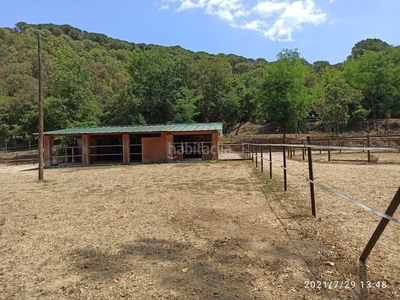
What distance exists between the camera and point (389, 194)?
623cm

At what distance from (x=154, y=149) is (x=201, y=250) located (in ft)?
62.1

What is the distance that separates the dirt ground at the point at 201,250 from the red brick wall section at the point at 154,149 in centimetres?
1529

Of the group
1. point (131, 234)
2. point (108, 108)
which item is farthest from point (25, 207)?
point (108, 108)

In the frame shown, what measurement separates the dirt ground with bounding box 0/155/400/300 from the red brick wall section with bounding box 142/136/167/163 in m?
15.3

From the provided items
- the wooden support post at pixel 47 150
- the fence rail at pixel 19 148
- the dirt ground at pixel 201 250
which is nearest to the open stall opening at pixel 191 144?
the wooden support post at pixel 47 150

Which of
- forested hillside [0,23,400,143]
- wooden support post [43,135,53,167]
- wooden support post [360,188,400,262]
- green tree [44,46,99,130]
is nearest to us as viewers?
wooden support post [360,188,400,262]

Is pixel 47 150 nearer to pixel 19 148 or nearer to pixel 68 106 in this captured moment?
pixel 68 106

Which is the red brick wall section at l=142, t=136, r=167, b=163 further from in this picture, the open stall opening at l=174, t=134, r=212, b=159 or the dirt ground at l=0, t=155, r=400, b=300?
the dirt ground at l=0, t=155, r=400, b=300

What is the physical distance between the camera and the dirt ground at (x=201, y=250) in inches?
106

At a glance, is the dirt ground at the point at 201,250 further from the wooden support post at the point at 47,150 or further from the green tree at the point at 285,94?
the green tree at the point at 285,94

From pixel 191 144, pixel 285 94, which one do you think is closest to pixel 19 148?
pixel 191 144

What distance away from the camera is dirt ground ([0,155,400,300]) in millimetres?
2691

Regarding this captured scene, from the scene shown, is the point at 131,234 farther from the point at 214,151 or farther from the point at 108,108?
the point at 108,108

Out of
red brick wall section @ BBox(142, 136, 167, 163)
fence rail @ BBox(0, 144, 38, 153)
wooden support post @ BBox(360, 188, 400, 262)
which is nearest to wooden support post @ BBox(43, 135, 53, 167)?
red brick wall section @ BBox(142, 136, 167, 163)
